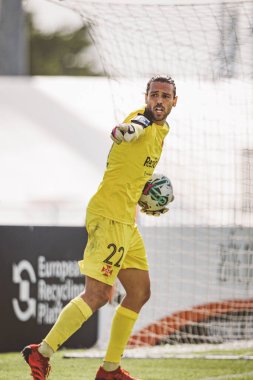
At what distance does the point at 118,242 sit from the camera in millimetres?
7500

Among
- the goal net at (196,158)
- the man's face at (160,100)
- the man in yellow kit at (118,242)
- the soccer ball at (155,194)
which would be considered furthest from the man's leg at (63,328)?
the goal net at (196,158)

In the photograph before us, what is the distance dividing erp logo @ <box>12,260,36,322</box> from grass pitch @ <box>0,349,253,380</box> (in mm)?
600

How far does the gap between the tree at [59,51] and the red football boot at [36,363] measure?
39.4m

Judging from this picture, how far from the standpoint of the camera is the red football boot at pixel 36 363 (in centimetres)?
737

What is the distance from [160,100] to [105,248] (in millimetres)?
983

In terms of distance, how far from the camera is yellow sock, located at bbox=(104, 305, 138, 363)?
7711 mm

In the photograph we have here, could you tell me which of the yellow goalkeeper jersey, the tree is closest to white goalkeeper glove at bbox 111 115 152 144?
the yellow goalkeeper jersey

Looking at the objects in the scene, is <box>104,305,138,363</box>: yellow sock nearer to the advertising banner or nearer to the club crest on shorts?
the club crest on shorts

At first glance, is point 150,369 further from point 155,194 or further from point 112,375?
point 155,194

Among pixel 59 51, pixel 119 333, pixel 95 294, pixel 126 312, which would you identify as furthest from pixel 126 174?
pixel 59 51

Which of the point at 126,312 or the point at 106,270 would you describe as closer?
the point at 106,270

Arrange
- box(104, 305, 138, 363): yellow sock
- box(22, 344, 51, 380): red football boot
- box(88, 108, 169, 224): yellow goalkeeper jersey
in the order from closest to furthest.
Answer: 1. box(22, 344, 51, 380): red football boot
2. box(88, 108, 169, 224): yellow goalkeeper jersey
3. box(104, 305, 138, 363): yellow sock

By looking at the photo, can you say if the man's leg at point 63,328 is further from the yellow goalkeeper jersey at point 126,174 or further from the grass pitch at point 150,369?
the grass pitch at point 150,369

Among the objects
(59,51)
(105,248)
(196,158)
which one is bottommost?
(105,248)
